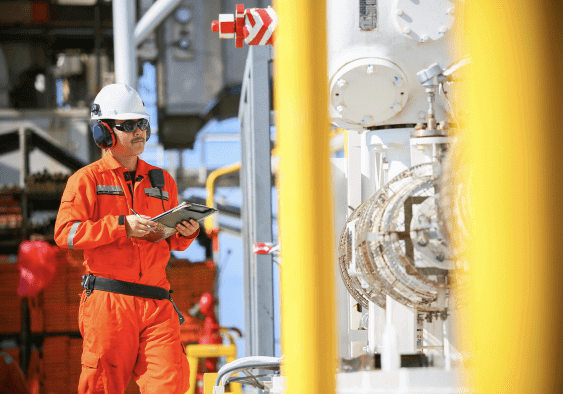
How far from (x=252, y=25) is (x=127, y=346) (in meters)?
1.49

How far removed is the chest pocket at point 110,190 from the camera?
3172mm

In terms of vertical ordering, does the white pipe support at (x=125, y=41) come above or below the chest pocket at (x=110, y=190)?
above

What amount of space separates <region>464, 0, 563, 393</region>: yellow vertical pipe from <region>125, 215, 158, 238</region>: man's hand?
218 cm

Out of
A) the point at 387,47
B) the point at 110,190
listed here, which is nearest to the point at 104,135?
the point at 110,190

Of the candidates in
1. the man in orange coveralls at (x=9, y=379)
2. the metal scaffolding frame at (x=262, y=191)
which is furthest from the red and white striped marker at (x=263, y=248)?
the man in orange coveralls at (x=9, y=379)

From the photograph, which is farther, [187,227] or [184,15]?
[184,15]

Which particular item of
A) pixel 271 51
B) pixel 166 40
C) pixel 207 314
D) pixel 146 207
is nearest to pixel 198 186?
pixel 166 40

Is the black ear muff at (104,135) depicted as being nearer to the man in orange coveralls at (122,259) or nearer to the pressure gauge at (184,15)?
the man in orange coveralls at (122,259)

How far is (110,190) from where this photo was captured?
3.19 meters

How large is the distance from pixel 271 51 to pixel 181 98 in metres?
7.32

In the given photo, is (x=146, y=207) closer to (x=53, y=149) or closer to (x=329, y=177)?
(x=329, y=177)

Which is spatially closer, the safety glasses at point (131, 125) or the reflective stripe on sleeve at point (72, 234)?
the reflective stripe on sleeve at point (72, 234)

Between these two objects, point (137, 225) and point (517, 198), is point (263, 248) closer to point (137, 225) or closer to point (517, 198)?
point (137, 225)

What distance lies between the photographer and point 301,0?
39.4 inches
